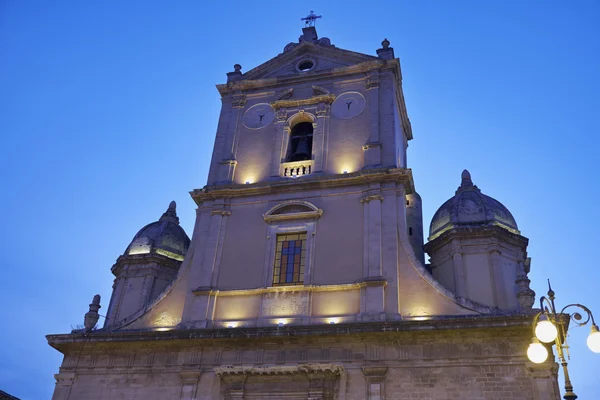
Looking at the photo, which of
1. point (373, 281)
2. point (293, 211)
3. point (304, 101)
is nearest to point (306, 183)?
point (293, 211)

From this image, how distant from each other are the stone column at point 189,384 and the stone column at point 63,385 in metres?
3.96

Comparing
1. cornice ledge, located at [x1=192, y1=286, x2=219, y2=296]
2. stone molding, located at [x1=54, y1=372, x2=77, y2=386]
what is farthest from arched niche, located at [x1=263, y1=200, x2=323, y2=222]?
stone molding, located at [x1=54, y1=372, x2=77, y2=386]

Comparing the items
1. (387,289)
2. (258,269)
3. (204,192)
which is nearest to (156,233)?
(204,192)

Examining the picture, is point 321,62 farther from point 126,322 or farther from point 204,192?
point 126,322

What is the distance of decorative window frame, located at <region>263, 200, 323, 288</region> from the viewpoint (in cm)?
2034

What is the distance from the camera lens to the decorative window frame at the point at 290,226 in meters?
20.3

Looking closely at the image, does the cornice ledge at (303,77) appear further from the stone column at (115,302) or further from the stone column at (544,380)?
the stone column at (544,380)

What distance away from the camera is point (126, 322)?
20.8 m

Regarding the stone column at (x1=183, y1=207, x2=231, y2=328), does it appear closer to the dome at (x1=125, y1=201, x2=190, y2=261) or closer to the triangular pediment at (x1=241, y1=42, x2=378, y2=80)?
the dome at (x1=125, y1=201, x2=190, y2=261)

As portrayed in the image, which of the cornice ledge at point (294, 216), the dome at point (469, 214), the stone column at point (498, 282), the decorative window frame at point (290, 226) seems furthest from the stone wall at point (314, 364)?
the dome at point (469, 214)

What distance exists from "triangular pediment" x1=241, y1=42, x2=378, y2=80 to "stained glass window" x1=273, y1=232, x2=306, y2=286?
26.9 feet

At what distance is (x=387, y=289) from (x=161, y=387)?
25.4ft

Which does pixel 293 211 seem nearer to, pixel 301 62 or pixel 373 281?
pixel 373 281

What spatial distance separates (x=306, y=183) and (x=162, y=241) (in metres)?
7.72
